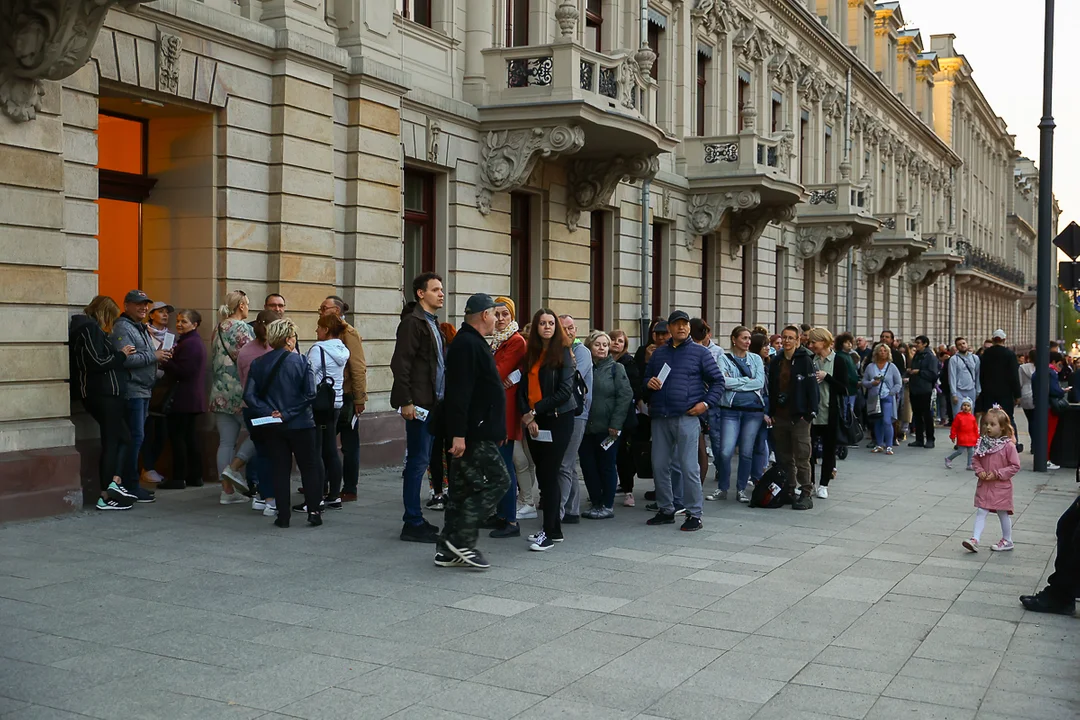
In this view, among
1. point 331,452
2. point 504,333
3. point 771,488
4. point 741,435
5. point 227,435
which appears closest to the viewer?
point 504,333

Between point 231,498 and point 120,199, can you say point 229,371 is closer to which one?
point 231,498

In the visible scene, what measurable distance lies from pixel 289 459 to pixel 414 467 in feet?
3.79

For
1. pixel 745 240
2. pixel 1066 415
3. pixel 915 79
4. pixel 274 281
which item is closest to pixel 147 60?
pixel 274 281

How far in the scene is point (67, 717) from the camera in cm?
457

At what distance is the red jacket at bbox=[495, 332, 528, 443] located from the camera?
901 centimetres

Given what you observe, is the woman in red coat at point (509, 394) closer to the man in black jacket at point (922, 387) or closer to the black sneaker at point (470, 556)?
the black sneaker at point (470, 556)

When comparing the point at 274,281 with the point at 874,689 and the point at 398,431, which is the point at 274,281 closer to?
the point at 398,431

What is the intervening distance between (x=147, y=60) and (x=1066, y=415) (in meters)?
12.9

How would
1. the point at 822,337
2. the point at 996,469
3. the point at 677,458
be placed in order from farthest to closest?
the point at 822,337
the point at 677,458
the point at 996,469

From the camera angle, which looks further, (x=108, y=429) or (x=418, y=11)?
(x=418, y=11)

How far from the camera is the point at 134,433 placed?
9.96 metres

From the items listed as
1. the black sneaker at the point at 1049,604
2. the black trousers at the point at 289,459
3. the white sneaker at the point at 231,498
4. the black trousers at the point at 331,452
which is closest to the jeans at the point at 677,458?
the black trousers at the point at 331,452

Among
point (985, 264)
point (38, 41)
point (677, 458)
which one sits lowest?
point (677, 458)

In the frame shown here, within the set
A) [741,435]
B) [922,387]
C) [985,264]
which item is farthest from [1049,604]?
[985,264]
